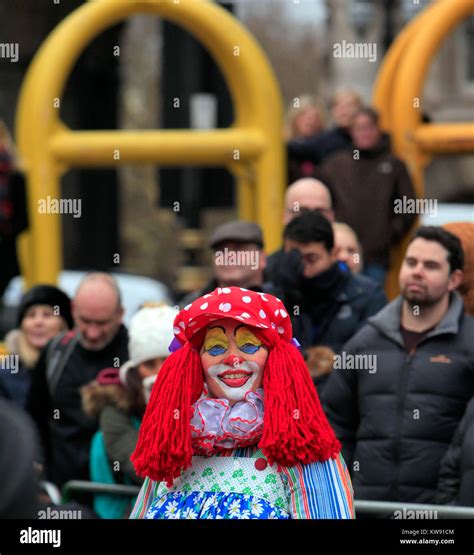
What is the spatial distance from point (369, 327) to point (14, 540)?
3.08 m

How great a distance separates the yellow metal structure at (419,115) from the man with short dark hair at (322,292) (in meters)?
1.95

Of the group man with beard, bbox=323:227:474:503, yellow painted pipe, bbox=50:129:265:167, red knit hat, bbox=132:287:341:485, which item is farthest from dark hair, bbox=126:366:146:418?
yellow painted pipe, bbox=50:129:265:167

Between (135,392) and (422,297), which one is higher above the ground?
(422,297)

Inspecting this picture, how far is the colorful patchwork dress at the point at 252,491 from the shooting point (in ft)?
16.1

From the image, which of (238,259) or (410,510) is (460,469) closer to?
(410,510)

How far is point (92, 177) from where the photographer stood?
17.9 meters

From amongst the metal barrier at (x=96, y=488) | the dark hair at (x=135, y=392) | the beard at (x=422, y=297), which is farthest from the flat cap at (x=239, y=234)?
the metal barrier at (x=96, y=488)

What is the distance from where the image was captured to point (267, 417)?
16.3 feet

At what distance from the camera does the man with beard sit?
664 cm

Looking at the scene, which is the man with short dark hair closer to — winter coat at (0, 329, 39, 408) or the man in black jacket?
the man in black jacket

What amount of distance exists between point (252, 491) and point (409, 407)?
182cm

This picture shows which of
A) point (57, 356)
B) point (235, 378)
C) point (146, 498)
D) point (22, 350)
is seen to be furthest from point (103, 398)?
point (235, 378)

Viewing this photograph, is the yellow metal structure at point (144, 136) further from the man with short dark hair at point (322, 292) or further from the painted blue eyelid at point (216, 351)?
the painted blue eyelid at point (216, 351)

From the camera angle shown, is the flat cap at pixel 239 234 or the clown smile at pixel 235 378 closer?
the clown smile at pixel 235 378
